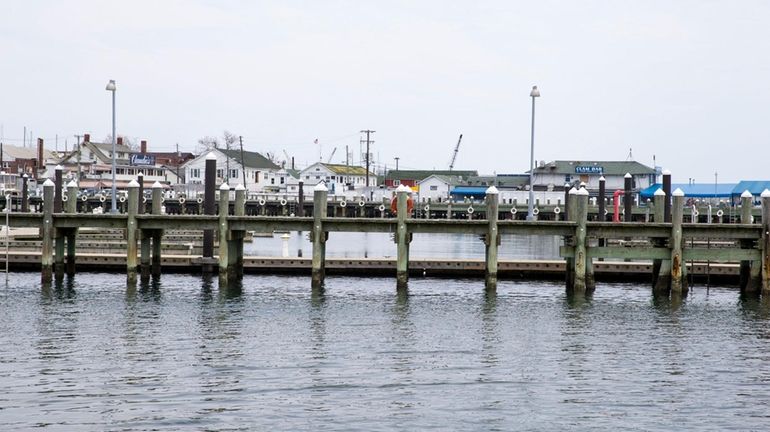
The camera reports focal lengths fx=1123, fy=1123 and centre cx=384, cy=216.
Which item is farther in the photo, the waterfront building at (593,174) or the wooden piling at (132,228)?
the waterfront building at (593,174)

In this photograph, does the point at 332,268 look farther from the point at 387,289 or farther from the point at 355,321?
the point at 355,321

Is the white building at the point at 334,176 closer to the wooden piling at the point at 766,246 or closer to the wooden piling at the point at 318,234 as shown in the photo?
the wooden piling at the point at 318,234

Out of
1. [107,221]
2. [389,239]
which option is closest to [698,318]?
[107,221]

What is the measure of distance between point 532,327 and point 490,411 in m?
14.1

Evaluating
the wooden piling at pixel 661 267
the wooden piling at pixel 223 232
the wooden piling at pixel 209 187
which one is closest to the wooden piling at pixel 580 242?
the wooden piling at pixel 661 267

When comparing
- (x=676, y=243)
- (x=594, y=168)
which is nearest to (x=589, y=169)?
(x=594, y=168)

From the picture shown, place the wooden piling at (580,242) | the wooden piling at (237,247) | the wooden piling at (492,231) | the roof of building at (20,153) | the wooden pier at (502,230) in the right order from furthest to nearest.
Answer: the roof of building at (20,153) < the wooden piling at (237,247) < the wooden piling at (492,231) < the wooden piling at (580,242) < the wooden pier at (502,230)

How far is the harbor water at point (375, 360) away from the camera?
26781mm

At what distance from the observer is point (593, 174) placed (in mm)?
151875

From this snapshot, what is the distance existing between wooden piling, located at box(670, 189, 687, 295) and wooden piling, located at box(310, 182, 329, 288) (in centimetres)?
1546

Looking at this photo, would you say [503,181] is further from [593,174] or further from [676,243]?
[676,243]

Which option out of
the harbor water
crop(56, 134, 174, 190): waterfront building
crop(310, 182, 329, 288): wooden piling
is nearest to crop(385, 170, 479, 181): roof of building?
crop(56, 134, 174, 190): waterfront building

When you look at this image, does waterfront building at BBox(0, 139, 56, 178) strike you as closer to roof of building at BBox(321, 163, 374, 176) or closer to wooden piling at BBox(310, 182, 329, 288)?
roof of building at BBox(321, 163, 374, 176)

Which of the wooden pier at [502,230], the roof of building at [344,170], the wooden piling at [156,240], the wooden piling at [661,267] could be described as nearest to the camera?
the wooden pier at [502,230]
